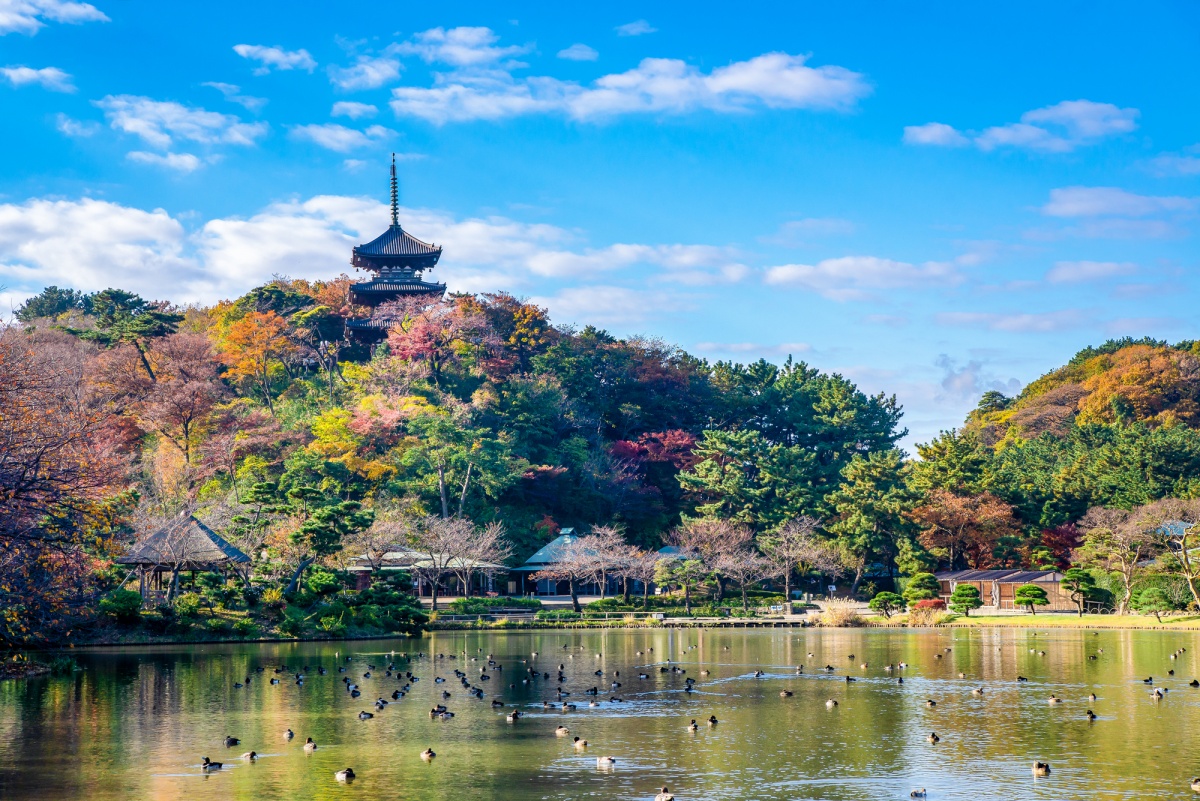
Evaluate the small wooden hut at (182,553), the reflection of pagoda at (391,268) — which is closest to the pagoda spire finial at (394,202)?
the reflection of pagoda at (391,268)

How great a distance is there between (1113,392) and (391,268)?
51107 millimetres

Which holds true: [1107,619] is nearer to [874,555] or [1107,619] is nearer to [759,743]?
[874,555]

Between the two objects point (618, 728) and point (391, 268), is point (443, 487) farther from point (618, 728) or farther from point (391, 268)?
point (618, 728)

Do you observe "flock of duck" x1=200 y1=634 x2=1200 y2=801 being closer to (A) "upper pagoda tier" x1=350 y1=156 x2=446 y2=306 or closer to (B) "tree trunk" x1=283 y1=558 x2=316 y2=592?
(B) "tree trunk" x1=283 y1=558 x2=316 y2=592

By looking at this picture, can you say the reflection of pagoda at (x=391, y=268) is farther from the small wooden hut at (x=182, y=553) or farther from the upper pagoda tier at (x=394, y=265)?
the small wooden hut at (x=182, y=553)

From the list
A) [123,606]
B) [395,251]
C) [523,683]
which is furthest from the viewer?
[395,251]

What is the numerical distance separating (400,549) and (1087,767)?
40.9 metres

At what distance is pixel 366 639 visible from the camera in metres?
43.2

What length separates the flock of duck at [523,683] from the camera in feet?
58.9

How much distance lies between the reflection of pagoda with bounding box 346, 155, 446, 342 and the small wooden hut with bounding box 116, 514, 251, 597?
104 feet

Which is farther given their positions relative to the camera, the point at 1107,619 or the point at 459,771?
the point at 1107,619

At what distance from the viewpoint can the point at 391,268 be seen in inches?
3100

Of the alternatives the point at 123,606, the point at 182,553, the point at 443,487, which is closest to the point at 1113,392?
the point at 443,487

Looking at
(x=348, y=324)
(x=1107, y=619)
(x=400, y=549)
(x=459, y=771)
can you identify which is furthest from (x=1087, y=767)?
(x=348, y=324)
